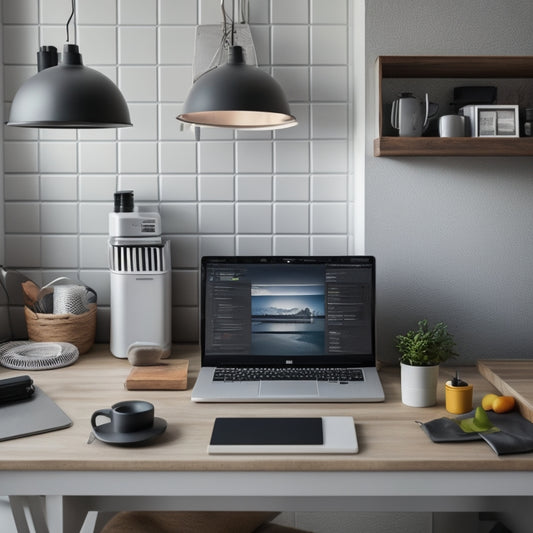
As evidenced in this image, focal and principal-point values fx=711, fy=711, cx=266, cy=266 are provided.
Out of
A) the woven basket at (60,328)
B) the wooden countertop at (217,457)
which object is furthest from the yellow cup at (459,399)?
the woven basket at (60,328)

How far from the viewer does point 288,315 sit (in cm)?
202

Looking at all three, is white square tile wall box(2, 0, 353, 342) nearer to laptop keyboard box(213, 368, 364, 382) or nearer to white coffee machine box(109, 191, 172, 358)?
white coffee machine box(109, 191, 172, 358)

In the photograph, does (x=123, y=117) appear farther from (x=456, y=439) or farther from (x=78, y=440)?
(x=456, y=439)

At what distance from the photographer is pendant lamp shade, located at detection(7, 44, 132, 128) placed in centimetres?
161

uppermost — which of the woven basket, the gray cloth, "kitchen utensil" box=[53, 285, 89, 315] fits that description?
"kitchen utensil" box=[53, 285, 89, 315]

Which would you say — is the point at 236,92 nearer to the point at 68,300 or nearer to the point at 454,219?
the point at 454,219

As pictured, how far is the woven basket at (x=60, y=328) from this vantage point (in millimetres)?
2176

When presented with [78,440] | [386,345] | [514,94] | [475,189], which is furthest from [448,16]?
[78,440]

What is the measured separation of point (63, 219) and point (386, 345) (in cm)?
113

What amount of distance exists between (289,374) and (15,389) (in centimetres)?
70

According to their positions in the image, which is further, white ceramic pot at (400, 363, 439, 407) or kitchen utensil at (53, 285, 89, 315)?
kitchen utensil at (53, 285, 89, 315)

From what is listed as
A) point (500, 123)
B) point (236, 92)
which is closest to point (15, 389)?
point (236, 92)

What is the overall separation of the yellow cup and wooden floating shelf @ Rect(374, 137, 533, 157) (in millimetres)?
660

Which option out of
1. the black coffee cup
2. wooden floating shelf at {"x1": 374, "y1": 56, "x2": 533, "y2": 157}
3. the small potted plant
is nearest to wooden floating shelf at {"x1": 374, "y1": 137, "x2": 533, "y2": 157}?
wooden floating shelf at {"x1": 374, "y1": 56, "x2": 533, "y2": 157}
